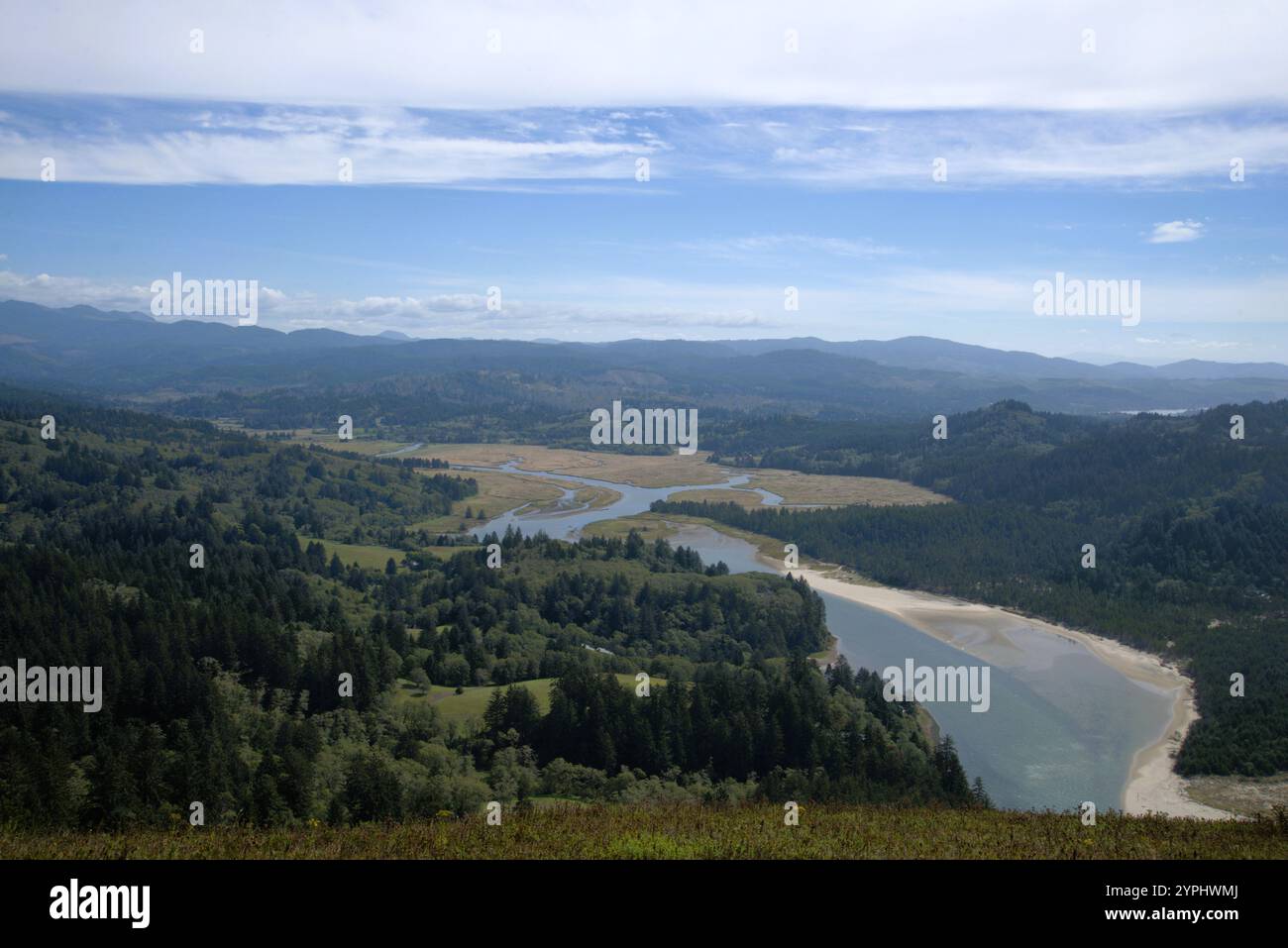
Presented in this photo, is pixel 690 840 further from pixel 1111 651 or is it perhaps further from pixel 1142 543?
pixel 1142 543

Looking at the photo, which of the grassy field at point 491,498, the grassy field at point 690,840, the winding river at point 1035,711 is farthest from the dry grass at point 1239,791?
the grassy field at point 491,498

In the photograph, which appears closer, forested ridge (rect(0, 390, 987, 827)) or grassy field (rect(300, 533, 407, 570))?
forested ridge (rect(0, 390, 987, 827))

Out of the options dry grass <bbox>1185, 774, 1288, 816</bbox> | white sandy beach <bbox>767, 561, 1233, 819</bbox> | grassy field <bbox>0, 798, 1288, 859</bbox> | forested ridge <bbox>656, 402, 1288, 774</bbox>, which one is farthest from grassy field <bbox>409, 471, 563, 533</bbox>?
grassy field <bbox>0, 798, 1288, 859</bbox>

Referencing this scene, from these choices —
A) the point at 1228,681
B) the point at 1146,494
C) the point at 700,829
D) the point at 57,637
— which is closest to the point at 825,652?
the point at 1228,681

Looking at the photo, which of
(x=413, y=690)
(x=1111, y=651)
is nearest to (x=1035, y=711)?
(x=1111, y=651)

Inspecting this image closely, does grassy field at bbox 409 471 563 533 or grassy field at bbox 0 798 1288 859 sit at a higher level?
grassy field at bbox 0 798 1288 859

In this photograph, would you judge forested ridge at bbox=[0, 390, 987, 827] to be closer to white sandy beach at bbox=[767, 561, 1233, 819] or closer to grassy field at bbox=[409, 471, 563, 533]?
white sandy beach at bbox=[767, 561, 1233, 819]

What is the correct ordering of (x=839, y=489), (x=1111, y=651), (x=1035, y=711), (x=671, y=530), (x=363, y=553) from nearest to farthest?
1. (x=1035, y=711)
2. (x=1111, y=651)
3. (x=363, y=553)
4. (x=671, y=530)
5. (x=839, y=489)
